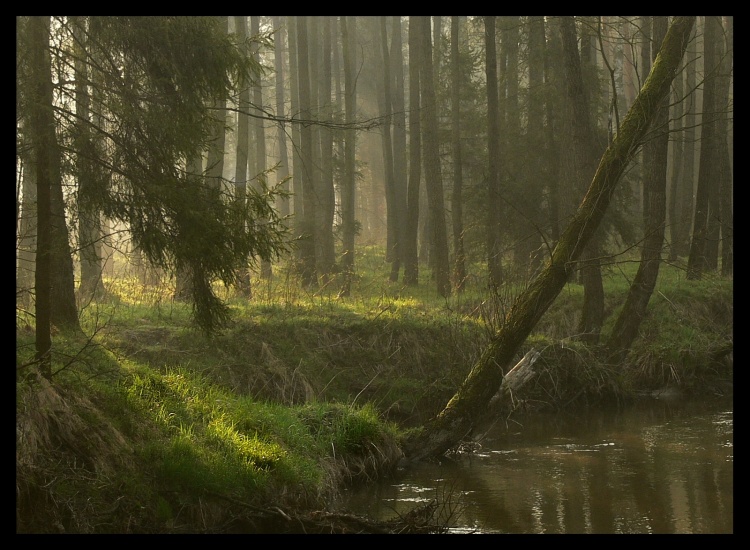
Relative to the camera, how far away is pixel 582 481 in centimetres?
918

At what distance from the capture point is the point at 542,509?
8.23 metres

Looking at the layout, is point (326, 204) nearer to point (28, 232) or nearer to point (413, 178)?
point (413, 178)

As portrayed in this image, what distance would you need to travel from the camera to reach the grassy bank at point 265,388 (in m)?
6.84

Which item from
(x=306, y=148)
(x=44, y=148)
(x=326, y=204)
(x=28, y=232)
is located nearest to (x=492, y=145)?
(x=306, y=148)

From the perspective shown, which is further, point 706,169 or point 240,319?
point 706,169

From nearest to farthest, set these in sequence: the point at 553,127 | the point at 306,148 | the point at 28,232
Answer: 1. the point at 28,232
2. the point at 306,148
3. the point at 553,127

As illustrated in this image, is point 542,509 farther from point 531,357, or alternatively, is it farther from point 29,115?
point 29,115

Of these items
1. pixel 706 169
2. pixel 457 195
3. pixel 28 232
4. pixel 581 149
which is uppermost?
pixel 706 169

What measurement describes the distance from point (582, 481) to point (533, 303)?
227cm

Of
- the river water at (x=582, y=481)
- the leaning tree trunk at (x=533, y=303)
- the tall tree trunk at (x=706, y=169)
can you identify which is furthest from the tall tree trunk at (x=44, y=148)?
the tall tree trunk at (x=706, y=169)

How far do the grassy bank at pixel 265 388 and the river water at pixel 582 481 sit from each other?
62 cm

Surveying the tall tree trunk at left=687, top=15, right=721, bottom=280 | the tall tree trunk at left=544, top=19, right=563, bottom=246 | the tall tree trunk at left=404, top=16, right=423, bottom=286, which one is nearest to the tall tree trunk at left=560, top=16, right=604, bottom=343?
the tall tree trunk at left=544, top=19, right=563, bottom=246

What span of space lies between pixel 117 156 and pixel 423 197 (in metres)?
27.8
